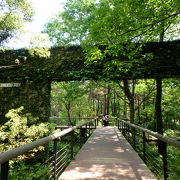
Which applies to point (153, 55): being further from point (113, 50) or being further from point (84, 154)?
point (84, 154)

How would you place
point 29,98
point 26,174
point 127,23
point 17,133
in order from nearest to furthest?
1. point 26,174
2. point 17,133
3. point 127,23
4. point 29,98

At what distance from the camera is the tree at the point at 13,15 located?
663cm

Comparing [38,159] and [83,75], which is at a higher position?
[83,75]

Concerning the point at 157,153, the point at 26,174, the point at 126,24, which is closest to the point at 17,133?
the point at 26,174

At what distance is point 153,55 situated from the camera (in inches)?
317

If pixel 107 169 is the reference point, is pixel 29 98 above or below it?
above

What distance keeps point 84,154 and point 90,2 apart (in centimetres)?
1067

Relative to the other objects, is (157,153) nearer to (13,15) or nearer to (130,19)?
(130,19)

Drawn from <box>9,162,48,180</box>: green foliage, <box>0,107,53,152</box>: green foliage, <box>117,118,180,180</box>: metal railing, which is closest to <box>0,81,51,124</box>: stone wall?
<box>0,107,53,152</box>: green foliage

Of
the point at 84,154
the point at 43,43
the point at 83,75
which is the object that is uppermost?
the point at 43,43

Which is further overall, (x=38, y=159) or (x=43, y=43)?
(x=38, y=159)

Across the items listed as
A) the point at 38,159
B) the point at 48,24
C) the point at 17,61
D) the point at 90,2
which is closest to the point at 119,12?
the point at 17,61

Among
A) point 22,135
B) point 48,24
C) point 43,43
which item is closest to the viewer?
point 22,135

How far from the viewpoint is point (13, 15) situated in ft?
22.1
